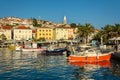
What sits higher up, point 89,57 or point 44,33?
point 44,33

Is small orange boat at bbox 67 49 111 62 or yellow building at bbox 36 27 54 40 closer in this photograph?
small orange boat at bbox 67 49 111 62

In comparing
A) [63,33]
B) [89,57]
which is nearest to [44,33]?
[63,33]

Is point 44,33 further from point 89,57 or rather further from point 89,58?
point 89,58

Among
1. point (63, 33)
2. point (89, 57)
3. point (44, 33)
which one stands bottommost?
point (89, 57)

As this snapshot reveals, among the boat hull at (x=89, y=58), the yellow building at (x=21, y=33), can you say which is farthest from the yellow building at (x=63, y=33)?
the boat hull at (x=89, y=58)

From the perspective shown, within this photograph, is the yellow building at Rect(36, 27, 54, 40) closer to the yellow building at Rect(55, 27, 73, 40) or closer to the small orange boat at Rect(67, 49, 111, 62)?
the yellow building at Rect(55, 27, 73, 40)

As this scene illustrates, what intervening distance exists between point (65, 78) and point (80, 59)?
1946 centimetres

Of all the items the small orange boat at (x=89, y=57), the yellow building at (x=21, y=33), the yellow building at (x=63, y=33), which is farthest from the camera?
the yellow building at (x=63, y=33)

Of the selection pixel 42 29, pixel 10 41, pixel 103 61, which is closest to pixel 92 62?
pixel 103 61

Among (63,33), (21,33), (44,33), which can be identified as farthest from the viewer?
(63,33)

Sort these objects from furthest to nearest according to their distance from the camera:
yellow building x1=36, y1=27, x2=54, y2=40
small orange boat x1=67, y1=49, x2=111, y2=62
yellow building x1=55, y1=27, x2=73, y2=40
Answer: yellow building x1=55, y1=27, x2=73, y2=40 → yellow building x1=36, y1=27, x2=54, y2=40 → small orange boat x1=67, y1=49, x2=111, y2=62

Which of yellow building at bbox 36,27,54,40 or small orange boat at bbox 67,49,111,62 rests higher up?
yellow building at bbox 36,27,54,40

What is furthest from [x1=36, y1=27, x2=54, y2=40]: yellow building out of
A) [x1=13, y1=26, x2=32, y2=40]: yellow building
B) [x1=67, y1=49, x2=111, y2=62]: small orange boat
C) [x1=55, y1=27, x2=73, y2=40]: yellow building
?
[x1=67, y1=49, x2=111, y2=62]: small orange boat

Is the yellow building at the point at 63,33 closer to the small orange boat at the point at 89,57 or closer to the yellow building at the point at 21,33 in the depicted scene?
the yellow building at the point at 21,33
